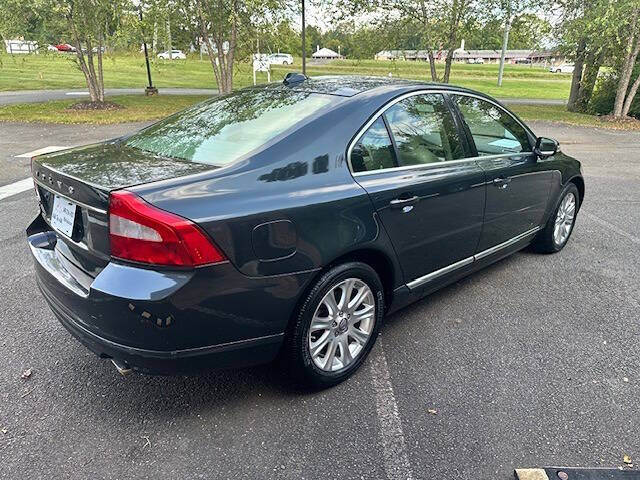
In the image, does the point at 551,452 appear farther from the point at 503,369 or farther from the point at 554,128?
the point at 554,128

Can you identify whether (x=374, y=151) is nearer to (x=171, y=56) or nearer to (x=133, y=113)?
(x=133, y=113)

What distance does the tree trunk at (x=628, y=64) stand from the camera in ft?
49.4

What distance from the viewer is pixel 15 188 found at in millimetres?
6902

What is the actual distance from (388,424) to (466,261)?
1540 mm

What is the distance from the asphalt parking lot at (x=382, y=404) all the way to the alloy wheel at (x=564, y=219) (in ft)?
3.31

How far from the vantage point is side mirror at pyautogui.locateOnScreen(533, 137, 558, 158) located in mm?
4211

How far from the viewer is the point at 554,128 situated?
50.5ft

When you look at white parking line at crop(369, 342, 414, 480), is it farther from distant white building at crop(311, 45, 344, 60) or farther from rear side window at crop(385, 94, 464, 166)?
distant white building at crop(311, 45, 344, 60)

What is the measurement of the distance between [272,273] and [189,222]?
452 mm

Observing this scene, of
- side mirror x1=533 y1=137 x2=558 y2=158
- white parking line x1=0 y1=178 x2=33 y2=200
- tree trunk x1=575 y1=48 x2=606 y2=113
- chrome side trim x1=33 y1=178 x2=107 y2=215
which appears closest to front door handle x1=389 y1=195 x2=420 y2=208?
chrome side trim x1=33 y1=178 x2=107 y2=215

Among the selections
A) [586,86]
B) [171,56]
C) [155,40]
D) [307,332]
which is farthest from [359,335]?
[171,56]

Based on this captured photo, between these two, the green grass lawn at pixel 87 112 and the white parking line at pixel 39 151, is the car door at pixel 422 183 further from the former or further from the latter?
the green grass lawn at pixel 87 112

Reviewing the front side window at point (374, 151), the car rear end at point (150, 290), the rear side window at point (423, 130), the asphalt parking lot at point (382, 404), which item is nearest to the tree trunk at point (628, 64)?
the asphalt parking lot at point (382, 404)

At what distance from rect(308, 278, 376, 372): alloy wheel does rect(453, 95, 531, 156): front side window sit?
1563 millimetres
